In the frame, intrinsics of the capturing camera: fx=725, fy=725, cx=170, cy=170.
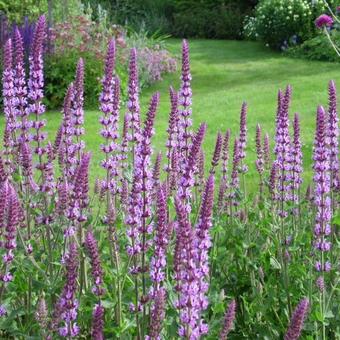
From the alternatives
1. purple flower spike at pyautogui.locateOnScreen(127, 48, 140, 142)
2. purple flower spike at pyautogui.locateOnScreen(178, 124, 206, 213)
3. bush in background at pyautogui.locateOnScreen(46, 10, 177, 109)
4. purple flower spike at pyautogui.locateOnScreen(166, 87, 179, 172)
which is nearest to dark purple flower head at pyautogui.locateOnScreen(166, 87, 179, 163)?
purple flower spike at pyautogui.locateOnScreen(166, 87, 179, 172)

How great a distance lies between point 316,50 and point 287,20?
2274 mm

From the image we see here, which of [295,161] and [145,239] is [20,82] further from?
[295,161]

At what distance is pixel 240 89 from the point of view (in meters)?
15.4

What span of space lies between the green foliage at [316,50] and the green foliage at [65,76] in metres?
7.47

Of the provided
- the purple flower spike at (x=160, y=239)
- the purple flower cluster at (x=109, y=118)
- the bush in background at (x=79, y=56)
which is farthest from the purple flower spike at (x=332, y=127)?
the bush in background at (x=79, y=56)

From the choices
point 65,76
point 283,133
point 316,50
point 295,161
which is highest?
point 283,133

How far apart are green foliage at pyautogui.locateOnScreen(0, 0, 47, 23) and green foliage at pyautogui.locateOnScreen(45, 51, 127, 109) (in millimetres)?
2932

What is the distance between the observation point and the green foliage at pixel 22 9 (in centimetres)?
1572

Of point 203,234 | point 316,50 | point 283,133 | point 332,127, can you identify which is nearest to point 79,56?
point 316,50

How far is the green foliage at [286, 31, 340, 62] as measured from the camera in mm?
18500

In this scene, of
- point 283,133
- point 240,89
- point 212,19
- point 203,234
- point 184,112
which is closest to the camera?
point 203,234

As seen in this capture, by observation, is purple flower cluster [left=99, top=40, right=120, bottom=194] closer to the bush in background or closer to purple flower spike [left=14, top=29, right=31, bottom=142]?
purple flower spike [left=14, top=29, right=31, bottom=142]

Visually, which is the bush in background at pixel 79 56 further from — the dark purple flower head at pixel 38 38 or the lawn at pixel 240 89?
the dark purple flower head at pixel 38 38

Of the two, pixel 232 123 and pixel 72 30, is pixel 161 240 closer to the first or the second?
pixel 232 123
